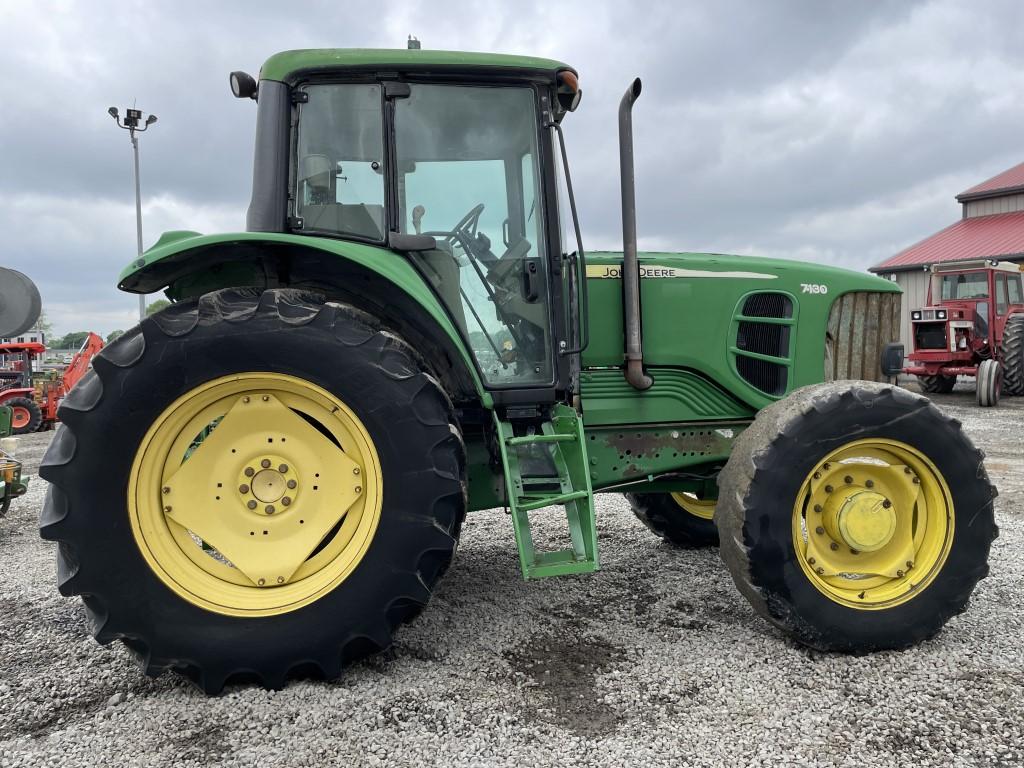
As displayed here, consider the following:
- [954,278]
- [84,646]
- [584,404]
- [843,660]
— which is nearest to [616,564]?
[584,404]

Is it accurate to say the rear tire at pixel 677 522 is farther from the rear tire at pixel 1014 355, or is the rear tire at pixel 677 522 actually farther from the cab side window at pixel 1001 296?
the cab side window at pixel 1001 296

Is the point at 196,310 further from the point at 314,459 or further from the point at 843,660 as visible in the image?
the point at 843,660

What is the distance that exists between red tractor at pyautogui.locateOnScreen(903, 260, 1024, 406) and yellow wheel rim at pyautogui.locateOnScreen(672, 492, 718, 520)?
432 inches

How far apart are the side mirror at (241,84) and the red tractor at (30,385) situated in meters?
9.39

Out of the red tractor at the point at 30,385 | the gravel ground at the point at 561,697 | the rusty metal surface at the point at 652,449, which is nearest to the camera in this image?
the gravel ground at the point at 561,697

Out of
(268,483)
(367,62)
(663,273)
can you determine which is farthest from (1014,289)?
(268,483)

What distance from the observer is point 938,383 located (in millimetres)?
14586

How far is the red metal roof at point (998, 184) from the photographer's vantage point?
24.3 meters

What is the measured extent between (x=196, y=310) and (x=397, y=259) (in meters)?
0.76

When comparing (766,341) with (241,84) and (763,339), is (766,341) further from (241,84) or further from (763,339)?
(241,84)

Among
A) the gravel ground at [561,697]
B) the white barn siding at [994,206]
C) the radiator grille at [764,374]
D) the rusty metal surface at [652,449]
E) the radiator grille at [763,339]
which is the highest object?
the white barn siding at [994,206]

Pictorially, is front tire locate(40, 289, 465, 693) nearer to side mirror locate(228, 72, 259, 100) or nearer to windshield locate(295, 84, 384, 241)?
windshield locate(295, 84, 384, 241)

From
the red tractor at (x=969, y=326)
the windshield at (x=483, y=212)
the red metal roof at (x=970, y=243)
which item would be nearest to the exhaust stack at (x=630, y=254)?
the windshield at (x=483, y=212)

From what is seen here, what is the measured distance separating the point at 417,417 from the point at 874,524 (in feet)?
5.80
